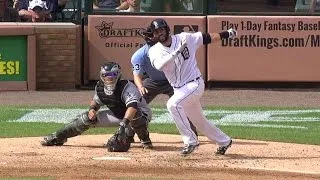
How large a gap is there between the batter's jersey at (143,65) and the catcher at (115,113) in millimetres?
374

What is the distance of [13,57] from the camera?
17.3 meters

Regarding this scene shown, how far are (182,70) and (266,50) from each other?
7.74 metres

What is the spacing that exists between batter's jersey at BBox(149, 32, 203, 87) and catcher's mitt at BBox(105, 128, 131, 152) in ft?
3.07

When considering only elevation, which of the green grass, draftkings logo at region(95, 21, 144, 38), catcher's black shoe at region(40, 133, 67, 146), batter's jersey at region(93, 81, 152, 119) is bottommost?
Answer: the green grass

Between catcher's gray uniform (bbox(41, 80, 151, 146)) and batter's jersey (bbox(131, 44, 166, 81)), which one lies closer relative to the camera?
catcher's gray uniform (bbox(41, 80, 151, 146))

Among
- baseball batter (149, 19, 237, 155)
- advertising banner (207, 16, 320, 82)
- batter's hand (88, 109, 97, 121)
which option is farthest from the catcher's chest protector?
advertising banner (207, 16, 320, 82)

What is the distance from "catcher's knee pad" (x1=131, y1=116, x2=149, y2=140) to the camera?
11080mm

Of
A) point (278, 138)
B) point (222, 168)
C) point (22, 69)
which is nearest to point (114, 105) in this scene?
point (222, 168)

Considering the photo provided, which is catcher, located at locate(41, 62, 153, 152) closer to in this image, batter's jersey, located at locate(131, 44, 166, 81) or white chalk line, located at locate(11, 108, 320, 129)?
batter's jersey, located at locate(131, 44, 166, 81)

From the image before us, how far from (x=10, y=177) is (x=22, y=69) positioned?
8.27m

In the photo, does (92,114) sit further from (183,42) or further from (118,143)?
(183,42)

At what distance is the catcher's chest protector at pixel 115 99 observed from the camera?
35.9 feet

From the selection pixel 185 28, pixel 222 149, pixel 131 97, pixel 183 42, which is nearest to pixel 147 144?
pixel 131 97

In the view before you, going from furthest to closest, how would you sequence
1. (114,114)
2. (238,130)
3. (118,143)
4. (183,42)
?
(238,130) → (114,114) → (118,143) → (183,42)
